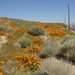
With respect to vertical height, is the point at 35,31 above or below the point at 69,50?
above

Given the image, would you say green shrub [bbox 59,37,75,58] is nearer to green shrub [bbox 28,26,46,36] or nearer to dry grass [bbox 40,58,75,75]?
dry grass [bbox 40,58,75,75]

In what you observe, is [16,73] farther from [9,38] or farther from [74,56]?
[9,38]

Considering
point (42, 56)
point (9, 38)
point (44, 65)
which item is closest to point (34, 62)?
point (44, 65)

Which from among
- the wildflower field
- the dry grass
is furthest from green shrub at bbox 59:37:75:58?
the dry grass

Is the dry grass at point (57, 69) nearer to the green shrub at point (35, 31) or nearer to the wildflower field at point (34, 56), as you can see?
the wildflower field at point (34, 56)

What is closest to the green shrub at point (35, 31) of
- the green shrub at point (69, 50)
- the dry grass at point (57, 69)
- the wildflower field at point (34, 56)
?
the wildflower field at point (34, 56)

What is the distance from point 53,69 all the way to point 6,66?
1.75 metres

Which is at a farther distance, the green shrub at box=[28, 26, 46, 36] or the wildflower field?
the green shrub at box=[28, 26, 46, 36]

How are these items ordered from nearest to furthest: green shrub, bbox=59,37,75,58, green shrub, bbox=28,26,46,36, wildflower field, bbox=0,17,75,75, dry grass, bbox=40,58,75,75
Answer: dry grass, bbox=40,58,75,75 → wildflower field, bbox=0,17,75,75 → green shrub, bbox=59,37,75,58 → green shrub, bbox=28,26,46,36

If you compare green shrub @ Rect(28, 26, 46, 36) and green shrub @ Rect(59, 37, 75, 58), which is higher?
green shrub @ Rect(28, 26, 46, 36)

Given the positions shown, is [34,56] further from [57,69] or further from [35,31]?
[35,31]

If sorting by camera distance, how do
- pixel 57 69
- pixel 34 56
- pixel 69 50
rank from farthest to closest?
pixel 69 50 → pixel 34 56 → pixel 57 69

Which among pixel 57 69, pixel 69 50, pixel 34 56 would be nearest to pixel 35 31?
pixel 69 50

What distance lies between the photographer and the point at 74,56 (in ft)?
33.5
